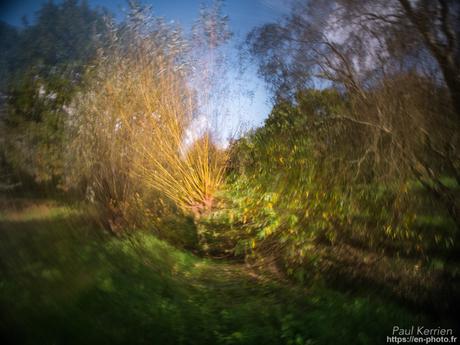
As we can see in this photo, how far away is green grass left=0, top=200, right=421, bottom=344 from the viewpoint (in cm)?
175

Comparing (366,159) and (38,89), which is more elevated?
(38,89)

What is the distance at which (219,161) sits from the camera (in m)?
2.61

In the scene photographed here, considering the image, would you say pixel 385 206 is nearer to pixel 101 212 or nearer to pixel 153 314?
pixel 153 314

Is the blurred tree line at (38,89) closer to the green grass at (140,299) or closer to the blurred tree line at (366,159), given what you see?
the green grass at (140,299)

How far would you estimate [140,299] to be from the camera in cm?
205

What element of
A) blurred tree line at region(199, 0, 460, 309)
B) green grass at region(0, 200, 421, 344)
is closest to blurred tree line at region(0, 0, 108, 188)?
green grass at region(0, 200, 421, 344)

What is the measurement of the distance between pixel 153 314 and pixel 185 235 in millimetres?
788

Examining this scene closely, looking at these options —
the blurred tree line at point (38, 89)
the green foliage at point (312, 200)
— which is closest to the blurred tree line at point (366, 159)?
the green foliage at point (312, 200)

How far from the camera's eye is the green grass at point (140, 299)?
1752 millimetres

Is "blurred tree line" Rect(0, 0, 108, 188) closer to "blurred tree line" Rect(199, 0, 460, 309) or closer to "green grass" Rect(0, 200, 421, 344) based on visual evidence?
"green grass" Rect(0, 200, 421, 344)

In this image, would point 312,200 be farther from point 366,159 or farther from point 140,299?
point 140,299

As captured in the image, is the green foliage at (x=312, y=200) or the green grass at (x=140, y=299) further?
the green foliage at (x=312, y=200)

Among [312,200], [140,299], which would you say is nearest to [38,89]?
[140,299]

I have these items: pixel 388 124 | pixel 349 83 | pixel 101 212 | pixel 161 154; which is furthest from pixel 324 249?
pixel 101 212
